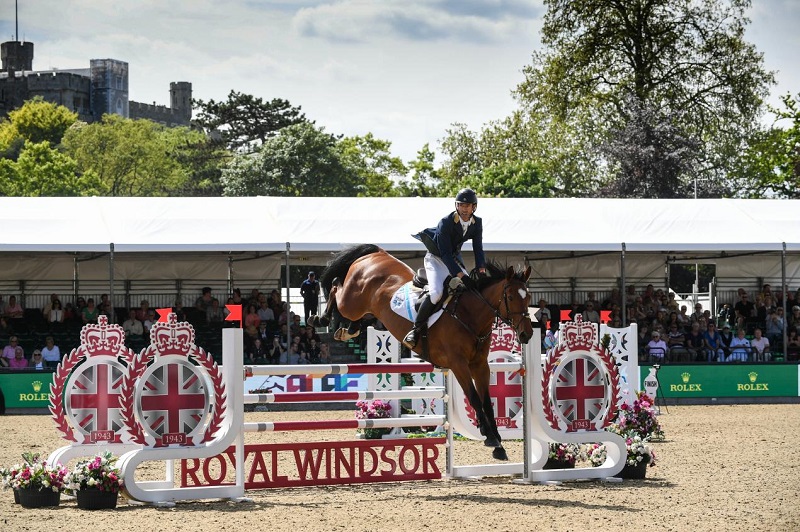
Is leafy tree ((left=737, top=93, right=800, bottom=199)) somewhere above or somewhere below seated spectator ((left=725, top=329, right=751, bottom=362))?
above

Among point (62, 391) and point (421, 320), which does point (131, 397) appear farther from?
point (421, 320)

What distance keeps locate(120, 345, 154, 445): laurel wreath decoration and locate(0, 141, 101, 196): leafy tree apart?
179ft

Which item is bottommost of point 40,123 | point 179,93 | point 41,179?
point 41,179

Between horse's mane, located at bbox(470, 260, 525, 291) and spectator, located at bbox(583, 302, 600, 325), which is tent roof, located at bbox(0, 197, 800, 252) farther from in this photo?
horse's mane, located at bbox(470, 260, 525, 291)

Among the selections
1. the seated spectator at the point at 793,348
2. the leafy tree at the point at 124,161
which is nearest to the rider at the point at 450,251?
the seated spectator at the point at 793,348

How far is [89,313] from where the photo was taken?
19.6 meters

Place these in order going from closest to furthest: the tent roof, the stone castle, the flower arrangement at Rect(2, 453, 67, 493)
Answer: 1. the flower arrangement at Rect(2, 453, 67, 493)
2. the tent roof
3. the stone castle

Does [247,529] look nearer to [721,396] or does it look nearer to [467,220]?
[467,220]

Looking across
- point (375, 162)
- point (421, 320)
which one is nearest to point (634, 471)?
point (421, 320)

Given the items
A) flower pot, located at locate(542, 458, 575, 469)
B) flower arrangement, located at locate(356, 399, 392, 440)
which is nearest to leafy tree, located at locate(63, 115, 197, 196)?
flower arrangement, located at locate(356, 399, 392, 440)

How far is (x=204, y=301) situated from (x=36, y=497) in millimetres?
13070

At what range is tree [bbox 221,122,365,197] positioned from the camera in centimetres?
4866

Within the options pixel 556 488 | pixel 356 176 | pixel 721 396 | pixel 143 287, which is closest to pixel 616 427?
pixel 556 488

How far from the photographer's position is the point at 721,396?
19406 millimetres
